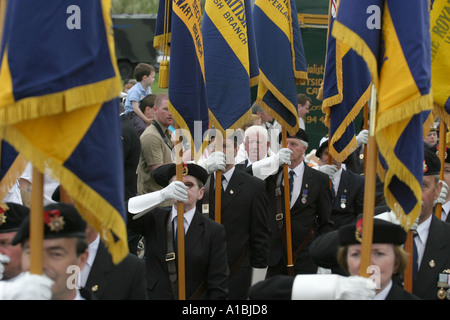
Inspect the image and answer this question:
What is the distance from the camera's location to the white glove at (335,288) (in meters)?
3.61

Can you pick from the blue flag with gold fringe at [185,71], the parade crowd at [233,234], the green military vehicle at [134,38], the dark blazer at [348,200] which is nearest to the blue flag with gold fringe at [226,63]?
the parade crowd at [233,234]

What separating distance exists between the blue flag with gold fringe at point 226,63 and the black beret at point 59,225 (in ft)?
12.0

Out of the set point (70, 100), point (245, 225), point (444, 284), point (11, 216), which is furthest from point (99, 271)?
point (245, 225)

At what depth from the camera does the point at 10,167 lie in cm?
508

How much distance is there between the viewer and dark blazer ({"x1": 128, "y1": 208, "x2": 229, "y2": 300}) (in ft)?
18.1

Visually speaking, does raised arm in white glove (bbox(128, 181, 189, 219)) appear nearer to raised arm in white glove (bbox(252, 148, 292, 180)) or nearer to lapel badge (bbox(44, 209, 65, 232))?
lapel badge (bbox(44, 209, 65, 232))

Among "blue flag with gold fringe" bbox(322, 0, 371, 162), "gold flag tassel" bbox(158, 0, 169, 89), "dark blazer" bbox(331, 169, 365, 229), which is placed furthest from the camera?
"dark blazer" bbox(331, 169, 365, 229)

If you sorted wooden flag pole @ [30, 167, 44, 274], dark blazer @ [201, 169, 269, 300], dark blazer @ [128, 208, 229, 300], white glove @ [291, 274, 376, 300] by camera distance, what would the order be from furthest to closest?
1. dark blazer @ [201, 169, 269, 300]
2. dark blazer @ [128, 208, 229, 300]
3. white glove @ [291, 274, 376, 300]
4. wooden flag pole @ [30, 167, 44, 274]

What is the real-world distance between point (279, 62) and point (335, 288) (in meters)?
4.66

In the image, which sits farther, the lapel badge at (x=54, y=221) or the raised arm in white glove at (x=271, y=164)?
the raised arm in white glove at (x=271, y=164)

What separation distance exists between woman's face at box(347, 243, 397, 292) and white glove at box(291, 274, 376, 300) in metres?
0.28

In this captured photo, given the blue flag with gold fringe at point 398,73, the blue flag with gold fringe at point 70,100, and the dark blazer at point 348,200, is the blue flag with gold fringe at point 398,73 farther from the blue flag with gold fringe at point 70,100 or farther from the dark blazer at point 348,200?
the dark blazer at point 348,200

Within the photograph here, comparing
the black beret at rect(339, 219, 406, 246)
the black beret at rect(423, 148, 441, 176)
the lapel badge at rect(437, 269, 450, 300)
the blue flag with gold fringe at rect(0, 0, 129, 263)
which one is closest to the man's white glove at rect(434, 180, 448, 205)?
the black beret at rect(423, 148, 441, 176)

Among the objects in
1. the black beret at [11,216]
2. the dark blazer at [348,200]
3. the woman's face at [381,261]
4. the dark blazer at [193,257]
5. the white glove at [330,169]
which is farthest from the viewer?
the white glove at [330,169]
